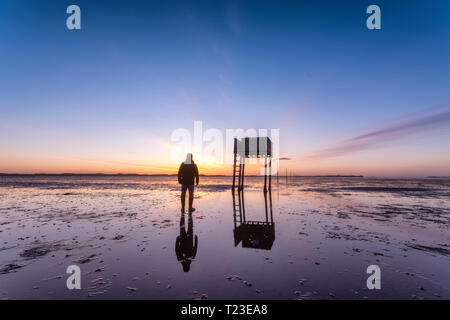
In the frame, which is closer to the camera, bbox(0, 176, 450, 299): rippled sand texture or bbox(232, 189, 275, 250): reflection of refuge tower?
bbox(0, 176, 450, 299): rippled sand texture

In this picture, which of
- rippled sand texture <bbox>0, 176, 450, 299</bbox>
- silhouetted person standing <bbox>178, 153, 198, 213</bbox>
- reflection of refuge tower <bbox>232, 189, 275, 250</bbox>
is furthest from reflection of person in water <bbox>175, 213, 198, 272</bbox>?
silhouetted person standing <bbox>178, 153, 198, 213</bbox>

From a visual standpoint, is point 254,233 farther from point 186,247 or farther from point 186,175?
point 186,175

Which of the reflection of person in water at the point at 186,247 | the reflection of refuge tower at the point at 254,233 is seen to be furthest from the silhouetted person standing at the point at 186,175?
the reflection of person in water at the point at 186,247

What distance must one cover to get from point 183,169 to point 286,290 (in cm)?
787

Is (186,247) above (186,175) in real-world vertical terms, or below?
below

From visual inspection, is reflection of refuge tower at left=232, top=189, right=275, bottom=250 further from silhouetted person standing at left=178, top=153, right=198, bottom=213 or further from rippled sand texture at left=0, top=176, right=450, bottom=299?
silhouetted person standing at left=178, top=153, right=198, bottom=213

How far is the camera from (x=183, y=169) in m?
10.3

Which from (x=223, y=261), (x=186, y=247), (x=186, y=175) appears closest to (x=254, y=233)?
(x=186, y=247)

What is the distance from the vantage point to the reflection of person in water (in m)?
4.25

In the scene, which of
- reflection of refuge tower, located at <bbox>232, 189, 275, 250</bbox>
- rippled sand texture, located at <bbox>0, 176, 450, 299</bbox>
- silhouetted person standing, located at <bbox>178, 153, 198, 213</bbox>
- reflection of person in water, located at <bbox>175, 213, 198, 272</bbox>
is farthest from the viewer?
silhouetted person standing, located at <bbox>178, 153, 198, 213</bbox>

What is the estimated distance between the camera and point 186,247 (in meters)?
5.15

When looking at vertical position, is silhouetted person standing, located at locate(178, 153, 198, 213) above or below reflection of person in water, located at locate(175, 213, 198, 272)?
above

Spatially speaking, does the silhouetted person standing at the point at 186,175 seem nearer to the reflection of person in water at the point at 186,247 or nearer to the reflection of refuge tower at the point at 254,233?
the reflection of refuge tower at the point at 254,233
